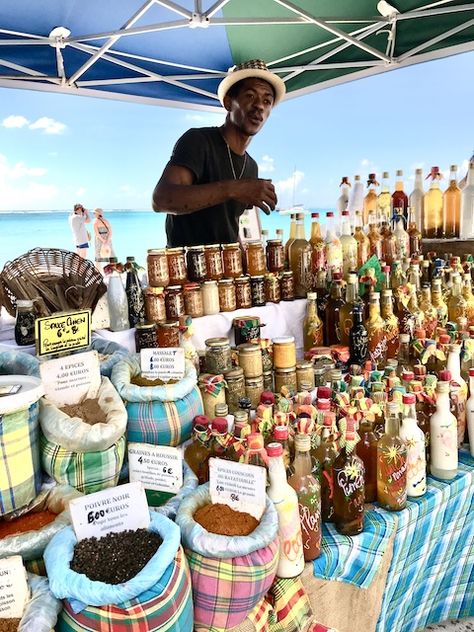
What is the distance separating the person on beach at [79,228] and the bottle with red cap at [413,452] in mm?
5443

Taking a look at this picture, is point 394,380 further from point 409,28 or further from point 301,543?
point 409,28

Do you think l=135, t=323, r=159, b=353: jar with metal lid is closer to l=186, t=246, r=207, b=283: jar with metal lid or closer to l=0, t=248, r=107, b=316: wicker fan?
l=0, t=248, r=107, b=316: wicker fan

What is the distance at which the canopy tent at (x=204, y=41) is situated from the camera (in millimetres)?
3471

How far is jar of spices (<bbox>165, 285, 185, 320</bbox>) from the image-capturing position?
185 cm

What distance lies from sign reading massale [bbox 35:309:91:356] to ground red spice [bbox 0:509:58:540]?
40 cm

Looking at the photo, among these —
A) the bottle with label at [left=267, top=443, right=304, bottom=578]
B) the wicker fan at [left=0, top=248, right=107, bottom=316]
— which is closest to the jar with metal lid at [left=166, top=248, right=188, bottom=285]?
the wicker fan at [left=0, top=248, right=107, bottom=316]

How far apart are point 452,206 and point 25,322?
2.34m

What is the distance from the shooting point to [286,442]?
148 centimetres

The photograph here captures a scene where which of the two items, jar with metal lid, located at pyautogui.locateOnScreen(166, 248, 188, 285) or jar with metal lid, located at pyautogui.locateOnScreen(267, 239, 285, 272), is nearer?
jar with metal lid, located at pyautogui.locateOnScreen(166, 248, 188, 285)

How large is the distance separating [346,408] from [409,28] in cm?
→ 326

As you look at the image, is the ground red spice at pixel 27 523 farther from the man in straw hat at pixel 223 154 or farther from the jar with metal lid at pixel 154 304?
the man in straw hat at pixel 223 154

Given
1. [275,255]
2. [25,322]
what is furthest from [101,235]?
[25,322]

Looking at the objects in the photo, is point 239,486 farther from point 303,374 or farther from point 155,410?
point 303,374

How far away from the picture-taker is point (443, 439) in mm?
1677
